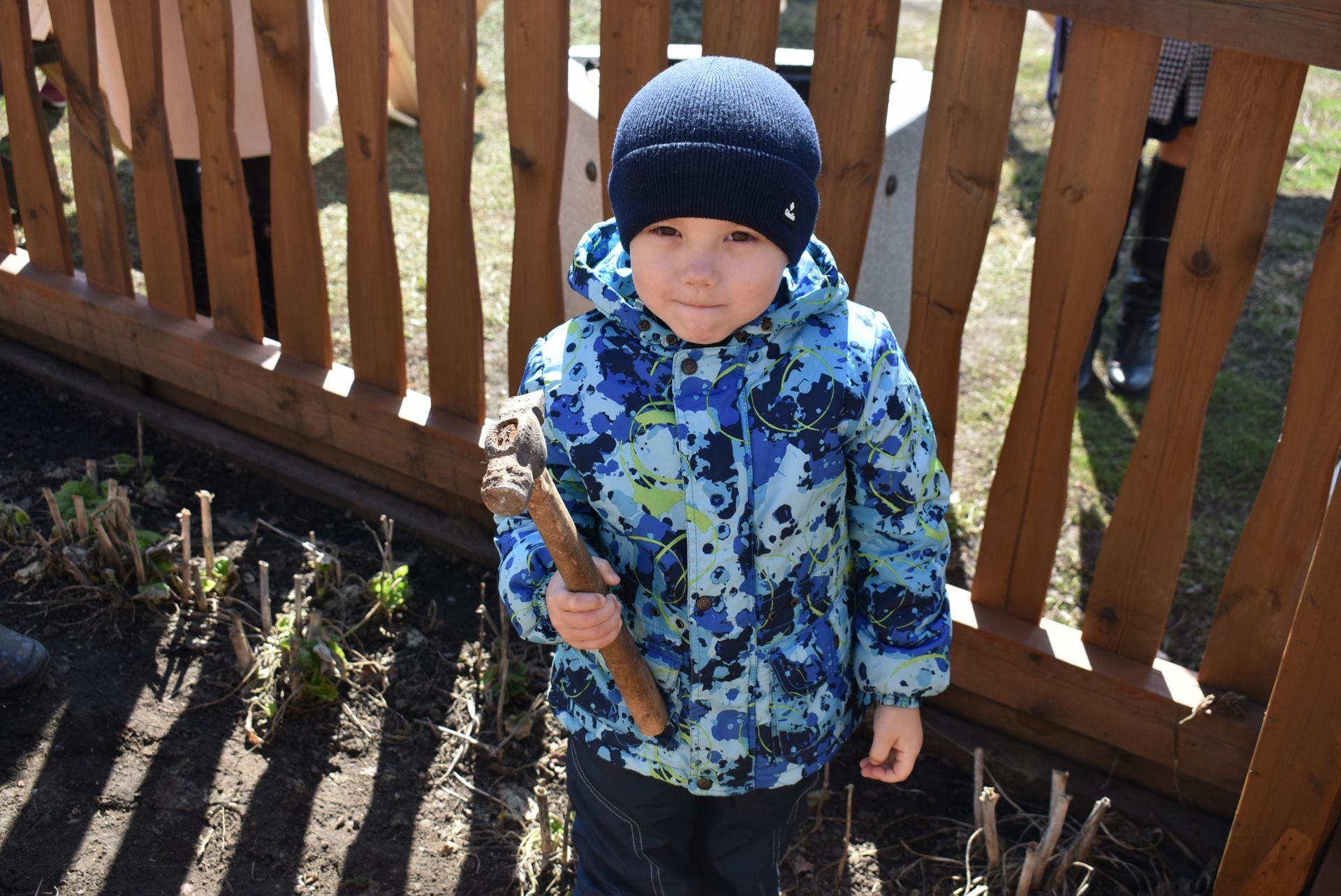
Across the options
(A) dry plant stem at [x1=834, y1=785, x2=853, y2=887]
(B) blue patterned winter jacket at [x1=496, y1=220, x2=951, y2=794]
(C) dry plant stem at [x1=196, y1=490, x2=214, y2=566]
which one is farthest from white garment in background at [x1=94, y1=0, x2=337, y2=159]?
(A) dry plant stem at [x1=834, y1=785, x2=853, y2=887]

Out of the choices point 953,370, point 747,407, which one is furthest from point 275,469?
point 747,407

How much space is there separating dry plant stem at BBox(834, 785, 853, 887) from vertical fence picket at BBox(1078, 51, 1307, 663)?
0.61 m

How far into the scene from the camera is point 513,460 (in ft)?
4.40

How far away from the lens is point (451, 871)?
238 cm

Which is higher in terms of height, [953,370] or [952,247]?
[952,247]

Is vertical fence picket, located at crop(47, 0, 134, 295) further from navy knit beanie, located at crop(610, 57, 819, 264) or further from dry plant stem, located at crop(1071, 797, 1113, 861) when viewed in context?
dry plant stem, located at crop(1071, 797, 1113, 861)

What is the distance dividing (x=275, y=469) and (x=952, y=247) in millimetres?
1905

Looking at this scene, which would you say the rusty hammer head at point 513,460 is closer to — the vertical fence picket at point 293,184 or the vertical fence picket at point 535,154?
the vertical fence picket at point 535,154

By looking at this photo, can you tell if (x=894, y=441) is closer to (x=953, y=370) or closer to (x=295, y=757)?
(x=953, y=370)

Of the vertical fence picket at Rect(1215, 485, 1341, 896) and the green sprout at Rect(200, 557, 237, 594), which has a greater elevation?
the vertical fence picket at Rect(1215, 485, 1341, 896)

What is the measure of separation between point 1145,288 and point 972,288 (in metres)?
2.13

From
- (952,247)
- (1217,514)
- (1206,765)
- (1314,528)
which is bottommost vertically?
(1217,514)

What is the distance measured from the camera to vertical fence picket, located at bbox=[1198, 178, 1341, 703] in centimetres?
200

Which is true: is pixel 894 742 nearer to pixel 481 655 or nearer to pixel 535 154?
pixel 481 655
